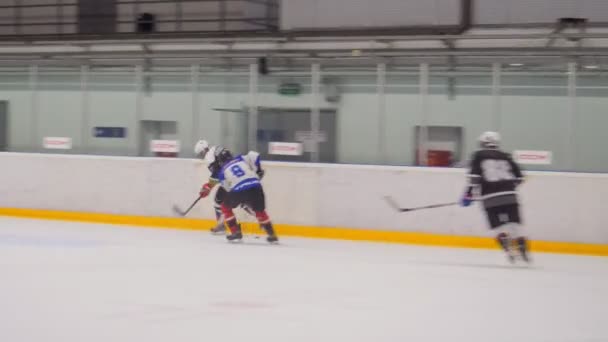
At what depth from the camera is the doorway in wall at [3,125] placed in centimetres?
1590

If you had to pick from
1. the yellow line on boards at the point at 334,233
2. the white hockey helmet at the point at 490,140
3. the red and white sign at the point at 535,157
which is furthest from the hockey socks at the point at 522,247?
the red and white sign at the point at 535,157

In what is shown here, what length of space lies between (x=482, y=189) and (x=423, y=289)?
202cm

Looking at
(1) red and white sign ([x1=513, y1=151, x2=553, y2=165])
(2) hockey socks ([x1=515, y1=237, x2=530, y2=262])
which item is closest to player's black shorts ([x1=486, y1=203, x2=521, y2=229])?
(2) hockey socks ([x1=515, y1=237, x2=530, y2=262])

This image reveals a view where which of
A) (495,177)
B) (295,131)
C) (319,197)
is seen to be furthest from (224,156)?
(495,177)

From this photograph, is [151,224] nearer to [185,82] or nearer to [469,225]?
[185,82]

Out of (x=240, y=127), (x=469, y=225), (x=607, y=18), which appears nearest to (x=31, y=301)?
(x=469, y=225)

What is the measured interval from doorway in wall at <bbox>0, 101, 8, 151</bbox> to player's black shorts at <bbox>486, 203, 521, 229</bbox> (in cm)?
942

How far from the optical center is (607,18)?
12.6 m

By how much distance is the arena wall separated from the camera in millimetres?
11586

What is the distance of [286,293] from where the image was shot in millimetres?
7723

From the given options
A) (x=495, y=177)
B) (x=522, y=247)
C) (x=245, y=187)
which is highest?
(x=495, y=177)

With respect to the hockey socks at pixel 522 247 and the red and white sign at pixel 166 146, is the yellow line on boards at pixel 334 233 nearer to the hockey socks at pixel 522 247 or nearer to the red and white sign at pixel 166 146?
the red and white sign at pixel 166 146

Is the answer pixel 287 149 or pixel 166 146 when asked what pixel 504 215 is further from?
pixel 166 146

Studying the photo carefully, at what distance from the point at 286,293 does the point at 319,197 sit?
5.23 m
